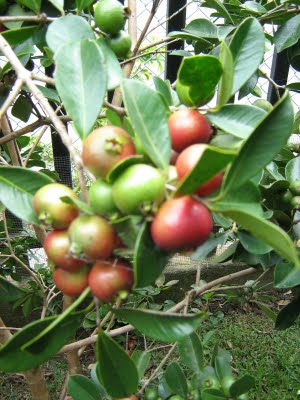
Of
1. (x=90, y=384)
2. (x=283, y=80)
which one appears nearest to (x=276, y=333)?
(x=283, y=80)

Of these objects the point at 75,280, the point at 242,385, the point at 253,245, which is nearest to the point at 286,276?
the point at 253,245

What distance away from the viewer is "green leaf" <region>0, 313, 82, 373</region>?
1.31 ft

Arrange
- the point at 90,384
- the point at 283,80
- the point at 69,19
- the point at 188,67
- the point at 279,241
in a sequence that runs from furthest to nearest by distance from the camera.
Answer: the point at 283,80, the point at 90,384, the point at 69,19, the point at 188,67, the point at 279,241

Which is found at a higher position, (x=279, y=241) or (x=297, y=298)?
(x=279, y=241)

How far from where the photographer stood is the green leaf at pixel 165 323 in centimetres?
40

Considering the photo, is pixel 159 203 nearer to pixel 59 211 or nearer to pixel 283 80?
pixel 59 211

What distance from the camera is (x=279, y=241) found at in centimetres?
31

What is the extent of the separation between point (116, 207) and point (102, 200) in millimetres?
14

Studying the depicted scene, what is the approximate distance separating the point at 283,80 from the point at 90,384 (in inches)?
68.0

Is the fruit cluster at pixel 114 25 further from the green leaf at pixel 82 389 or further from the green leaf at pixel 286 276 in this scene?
the green leaf at pixel 82 389

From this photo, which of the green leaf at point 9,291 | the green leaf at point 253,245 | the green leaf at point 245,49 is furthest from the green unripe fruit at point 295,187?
the green leaf at point 9,291

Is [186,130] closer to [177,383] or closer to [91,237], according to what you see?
[91,237]

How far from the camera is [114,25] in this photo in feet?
1.99

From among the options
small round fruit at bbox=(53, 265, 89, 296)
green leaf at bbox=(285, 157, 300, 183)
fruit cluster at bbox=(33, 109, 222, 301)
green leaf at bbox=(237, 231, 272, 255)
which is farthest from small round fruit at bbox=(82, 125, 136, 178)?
green leaf at bbox=(285, 157, 300, 183)
